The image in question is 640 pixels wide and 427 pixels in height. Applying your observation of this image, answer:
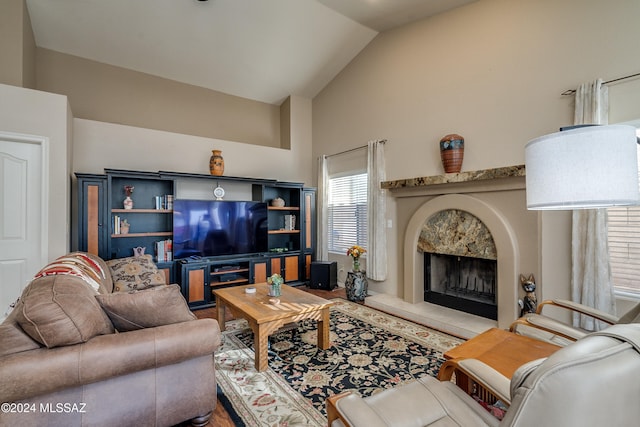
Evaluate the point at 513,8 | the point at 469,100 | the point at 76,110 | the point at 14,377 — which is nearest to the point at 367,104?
the point at 469,100

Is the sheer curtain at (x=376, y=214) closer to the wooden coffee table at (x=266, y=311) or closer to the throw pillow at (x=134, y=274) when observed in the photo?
the wooden coffee table at (x=266, y=311)

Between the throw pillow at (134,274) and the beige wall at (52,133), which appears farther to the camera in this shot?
the throw pillow at (134,274)

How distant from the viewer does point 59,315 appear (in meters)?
1.39

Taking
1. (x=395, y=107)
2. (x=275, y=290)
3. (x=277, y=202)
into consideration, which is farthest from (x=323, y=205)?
(x=275, y=290)

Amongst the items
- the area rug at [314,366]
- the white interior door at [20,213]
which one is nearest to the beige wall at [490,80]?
the area rug at [314,366]

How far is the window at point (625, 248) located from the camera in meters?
2.49

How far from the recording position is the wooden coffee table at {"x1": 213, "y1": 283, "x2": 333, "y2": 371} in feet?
7.84

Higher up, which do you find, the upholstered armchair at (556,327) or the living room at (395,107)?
the living room at (395,107)

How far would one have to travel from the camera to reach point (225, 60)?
4.63 meters

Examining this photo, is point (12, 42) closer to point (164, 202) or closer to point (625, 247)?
point (164, 202)

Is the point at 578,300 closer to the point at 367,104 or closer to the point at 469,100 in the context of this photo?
the point at 469,100

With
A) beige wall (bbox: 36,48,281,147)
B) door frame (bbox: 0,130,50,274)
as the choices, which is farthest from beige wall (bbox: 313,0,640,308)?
door frame (bbox: 0,130,50,274)

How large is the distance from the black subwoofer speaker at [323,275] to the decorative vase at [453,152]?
8.16ft

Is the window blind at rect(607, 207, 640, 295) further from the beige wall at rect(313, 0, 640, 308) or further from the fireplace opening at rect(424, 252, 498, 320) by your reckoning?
the fireplace opening at rect(424, 252, 498, 320)
